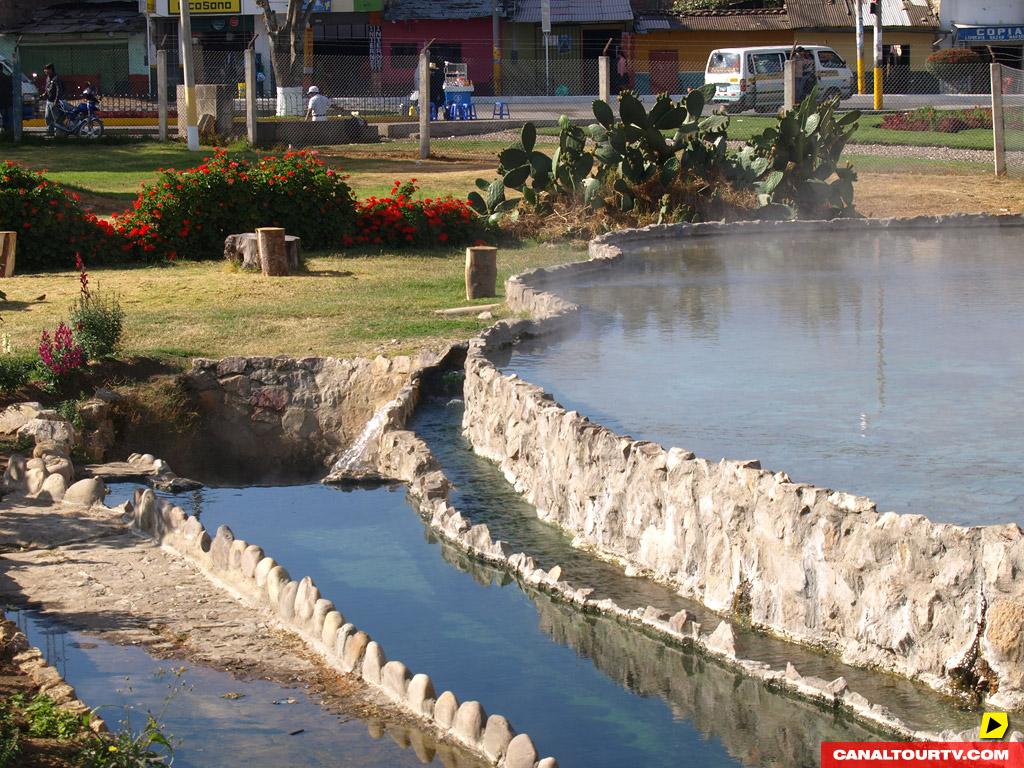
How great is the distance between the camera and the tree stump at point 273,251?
1558 cm

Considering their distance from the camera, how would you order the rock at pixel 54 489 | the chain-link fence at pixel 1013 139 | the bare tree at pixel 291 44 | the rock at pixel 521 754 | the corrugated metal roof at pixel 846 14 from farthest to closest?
the corrugated metal roof at pixel 846 14
the bare tree at pixel 291 44
the chain-link fence at pixel 1013 139
the rock at pixel 54 489
the rock at pixel 521 754

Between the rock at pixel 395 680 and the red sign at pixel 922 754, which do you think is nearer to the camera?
the red sign at pixel 922 754

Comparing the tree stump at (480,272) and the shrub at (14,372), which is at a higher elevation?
the tree stump at (480,272)

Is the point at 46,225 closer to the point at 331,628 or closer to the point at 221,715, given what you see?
the point at 331,628

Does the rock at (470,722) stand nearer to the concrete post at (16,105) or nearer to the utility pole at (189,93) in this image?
the utility pole at (189,93)

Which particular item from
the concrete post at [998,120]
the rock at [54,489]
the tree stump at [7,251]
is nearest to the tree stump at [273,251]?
the tree stump at [7,251]

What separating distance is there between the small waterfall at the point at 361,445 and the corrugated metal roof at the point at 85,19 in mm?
37023

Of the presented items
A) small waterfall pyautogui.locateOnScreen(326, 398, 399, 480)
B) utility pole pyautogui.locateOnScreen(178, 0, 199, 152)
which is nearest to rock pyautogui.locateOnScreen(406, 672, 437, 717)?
small waterfall pyautogui.locateOnScreen(326, 398, 399, 480)

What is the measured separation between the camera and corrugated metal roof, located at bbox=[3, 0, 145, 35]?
4466 centimetres

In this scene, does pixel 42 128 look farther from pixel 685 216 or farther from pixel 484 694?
pixel 484 694

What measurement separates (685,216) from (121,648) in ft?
44.9

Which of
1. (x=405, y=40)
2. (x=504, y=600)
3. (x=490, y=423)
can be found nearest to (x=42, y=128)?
(x=405, y=40)

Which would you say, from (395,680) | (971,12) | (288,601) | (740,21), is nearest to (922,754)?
(395,680)

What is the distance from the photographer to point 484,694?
652cm
